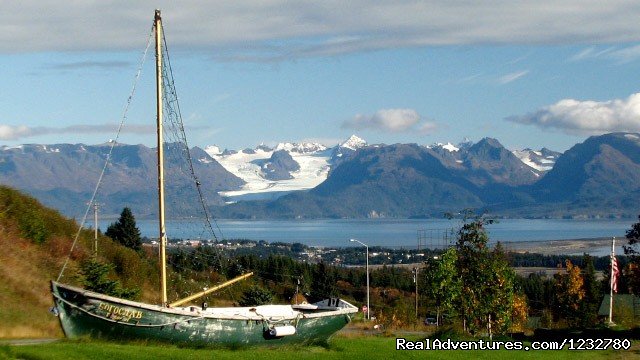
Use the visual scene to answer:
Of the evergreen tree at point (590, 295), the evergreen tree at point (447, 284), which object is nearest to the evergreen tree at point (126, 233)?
the evergreen tree at point (447, 284)

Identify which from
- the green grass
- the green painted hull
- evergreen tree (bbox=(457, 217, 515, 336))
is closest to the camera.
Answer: the green grass

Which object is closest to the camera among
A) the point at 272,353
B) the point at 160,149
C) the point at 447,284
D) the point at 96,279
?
the point at 272,353

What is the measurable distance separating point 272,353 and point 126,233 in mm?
53379

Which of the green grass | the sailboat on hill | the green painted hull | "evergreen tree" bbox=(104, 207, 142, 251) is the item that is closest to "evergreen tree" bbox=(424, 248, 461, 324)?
the green grass

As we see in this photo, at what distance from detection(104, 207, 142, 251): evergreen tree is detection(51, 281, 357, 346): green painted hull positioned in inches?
1909

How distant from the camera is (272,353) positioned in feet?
72.1

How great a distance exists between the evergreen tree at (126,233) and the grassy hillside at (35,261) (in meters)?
21.2

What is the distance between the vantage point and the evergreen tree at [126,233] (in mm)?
72875

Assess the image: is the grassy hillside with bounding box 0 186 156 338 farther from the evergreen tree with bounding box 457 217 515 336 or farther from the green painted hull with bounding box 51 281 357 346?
the evergreen tree with bounding box 457 217 515 336

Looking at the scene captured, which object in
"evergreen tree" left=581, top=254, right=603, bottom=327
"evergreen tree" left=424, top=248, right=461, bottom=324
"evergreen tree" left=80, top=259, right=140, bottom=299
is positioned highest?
"evergreen tree" left=80, top=259, right=140, bottom=299

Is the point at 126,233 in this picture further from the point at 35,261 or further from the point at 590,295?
the point at 590,295

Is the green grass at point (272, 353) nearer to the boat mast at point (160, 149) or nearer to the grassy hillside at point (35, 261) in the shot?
Answer: the boat mast at point (160, 149)

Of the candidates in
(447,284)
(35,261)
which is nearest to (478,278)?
(447,284)

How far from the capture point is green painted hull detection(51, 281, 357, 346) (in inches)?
898
